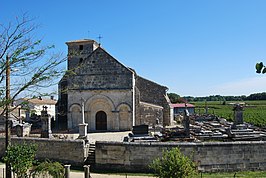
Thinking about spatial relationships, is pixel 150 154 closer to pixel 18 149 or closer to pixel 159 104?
pixel 18 149

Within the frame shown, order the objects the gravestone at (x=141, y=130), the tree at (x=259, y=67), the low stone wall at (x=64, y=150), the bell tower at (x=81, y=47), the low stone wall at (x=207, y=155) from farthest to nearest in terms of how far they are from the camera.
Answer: the bell tower at (x=81, y=47) → the gravestone at (x=141, y=130) → the low stone wall at (x=64, y=150) → the low stone wall at (x=207, y=155) → the tree at (x=259, y=67)

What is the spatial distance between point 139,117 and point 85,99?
5.34 m

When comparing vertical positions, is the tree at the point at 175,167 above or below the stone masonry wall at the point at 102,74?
below

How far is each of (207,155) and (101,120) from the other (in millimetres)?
14931

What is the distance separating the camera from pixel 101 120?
25.3 metres

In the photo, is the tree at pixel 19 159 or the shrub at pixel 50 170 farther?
the shrub at pixel 50 170

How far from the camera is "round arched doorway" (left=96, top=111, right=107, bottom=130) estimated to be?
82.5 ft

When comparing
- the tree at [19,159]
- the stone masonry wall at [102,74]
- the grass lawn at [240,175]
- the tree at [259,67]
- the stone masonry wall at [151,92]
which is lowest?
the grass lawn at [240,175]

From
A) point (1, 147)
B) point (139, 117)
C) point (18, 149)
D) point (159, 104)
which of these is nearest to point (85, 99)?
point (139, 117)

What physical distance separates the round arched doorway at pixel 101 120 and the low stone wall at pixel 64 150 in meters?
11.1

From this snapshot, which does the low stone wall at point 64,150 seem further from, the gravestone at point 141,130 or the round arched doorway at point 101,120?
the round arched doorway at point 101,120

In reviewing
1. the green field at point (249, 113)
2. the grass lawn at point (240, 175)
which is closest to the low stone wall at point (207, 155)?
the grass lawn at point (240, 175)

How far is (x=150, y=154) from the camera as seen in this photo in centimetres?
1198

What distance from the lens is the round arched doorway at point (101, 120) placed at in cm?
2516
